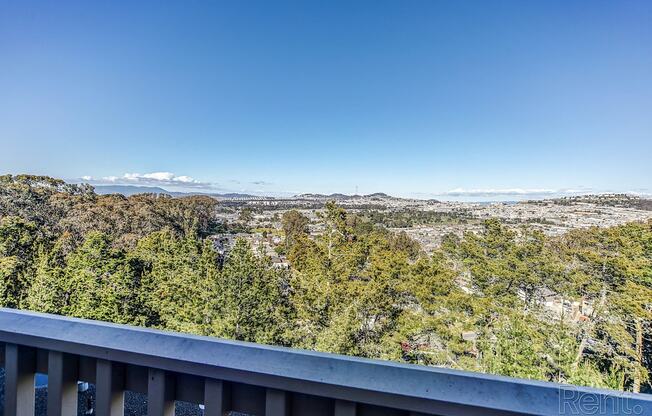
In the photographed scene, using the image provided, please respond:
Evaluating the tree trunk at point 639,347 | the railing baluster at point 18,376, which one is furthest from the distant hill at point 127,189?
the tree trunk at point 639,347

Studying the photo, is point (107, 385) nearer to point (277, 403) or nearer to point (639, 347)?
point (277, 403)

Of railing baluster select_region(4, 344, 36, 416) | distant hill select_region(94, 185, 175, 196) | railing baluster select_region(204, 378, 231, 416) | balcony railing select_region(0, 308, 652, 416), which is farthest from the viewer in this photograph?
distant hill select_region(94, 185, 175, 196)

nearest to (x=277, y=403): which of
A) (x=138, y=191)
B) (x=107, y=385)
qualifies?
(x=107, y=385)

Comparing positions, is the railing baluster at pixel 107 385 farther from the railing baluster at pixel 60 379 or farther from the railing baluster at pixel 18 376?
the railing baluster at pixel 18 376

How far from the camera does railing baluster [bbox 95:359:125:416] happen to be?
743 millimetres

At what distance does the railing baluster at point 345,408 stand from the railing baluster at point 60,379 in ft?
2.01

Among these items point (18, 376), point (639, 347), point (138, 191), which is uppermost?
point (138, 191)

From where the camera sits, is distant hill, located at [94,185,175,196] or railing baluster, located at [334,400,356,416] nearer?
railing baluster, located at [334,400,356,416]

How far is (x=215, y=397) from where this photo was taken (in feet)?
2.23

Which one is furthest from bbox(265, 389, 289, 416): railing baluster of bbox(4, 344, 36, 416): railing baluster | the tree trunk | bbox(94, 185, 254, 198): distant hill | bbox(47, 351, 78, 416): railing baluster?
the tree trunk

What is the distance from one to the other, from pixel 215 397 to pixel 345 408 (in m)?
0.26

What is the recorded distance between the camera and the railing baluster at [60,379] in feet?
2.51

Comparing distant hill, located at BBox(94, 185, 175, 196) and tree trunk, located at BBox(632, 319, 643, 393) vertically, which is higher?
distant hill, located at BBox(94, 185, 175, 196)

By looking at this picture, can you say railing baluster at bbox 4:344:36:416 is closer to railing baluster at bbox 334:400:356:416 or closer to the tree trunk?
railing baluster at bbox 334:400:356:416
